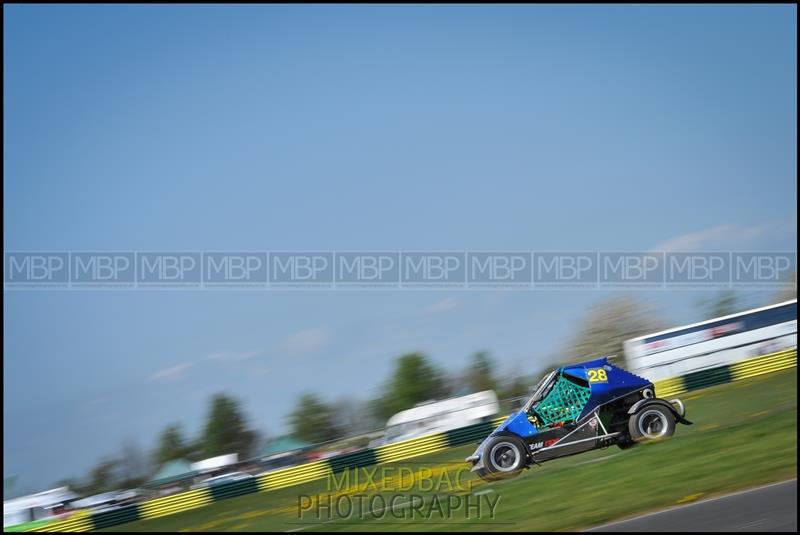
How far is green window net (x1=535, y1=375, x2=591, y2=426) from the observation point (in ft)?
43.6

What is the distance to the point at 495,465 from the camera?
13898 millimetres

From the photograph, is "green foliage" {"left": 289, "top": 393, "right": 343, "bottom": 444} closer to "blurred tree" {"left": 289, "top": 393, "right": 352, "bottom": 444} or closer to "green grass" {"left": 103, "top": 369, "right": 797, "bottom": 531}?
"blurred tree" {"left": 289, "top": 393, "right": 352, "bottom": 444}

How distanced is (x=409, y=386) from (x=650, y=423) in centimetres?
2072

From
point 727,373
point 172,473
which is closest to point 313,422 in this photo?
point 172,473

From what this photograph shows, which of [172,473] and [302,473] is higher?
[302,473]

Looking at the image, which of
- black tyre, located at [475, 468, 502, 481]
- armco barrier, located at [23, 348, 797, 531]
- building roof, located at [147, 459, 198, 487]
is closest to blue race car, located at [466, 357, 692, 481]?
black tyre, located at [475, 468, 502, 481]

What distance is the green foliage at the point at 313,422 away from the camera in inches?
1230

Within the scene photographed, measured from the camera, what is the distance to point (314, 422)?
33.4m

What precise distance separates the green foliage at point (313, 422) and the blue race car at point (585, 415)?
59.8ft

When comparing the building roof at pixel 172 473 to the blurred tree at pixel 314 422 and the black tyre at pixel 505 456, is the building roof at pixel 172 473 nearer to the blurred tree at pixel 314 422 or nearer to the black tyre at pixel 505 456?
the blurred tree at pixel 314 422

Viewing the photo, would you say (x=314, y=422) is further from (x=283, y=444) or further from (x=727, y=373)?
(x=727, y=373)

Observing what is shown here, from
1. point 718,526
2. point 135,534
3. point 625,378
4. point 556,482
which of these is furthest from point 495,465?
point 135,534

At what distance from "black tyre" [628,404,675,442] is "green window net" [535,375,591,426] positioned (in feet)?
3.08

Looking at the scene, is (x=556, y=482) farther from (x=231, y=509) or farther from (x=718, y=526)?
(x=231, y=509)
